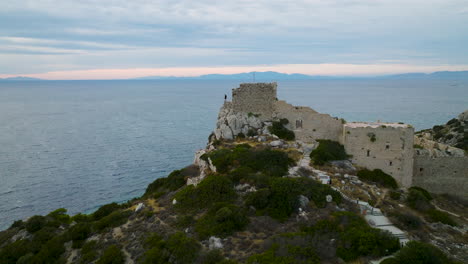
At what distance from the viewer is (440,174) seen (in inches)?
1209

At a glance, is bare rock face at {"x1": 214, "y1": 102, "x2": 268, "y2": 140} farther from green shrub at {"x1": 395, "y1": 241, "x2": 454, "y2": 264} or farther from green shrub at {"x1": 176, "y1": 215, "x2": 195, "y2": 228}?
green shrub at {"x1": 395, "y1": 241, "x2": 454, "y2": 264}

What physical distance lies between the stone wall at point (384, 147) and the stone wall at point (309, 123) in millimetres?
1999

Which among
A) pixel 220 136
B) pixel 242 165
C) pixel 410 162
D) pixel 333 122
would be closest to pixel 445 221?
pixel 410 162

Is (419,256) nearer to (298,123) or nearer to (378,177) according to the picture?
(378,177)

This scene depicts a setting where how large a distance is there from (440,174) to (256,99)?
19752 millimetres

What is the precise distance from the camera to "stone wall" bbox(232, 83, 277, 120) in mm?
34625

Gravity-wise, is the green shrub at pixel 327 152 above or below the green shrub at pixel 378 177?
above

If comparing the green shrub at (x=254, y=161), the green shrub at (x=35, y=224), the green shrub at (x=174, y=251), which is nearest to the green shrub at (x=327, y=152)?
the green shrub at (x=254, y=161)

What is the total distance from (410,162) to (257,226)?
18.0 metres

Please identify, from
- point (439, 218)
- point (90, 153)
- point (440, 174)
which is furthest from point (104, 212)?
point (90, 153)

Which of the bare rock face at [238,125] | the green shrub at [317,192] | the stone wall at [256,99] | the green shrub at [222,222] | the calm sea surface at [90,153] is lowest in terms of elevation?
the calm sea surface at [90,153]

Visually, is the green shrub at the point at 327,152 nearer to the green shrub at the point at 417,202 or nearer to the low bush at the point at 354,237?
the green shrub at the point at 417,202

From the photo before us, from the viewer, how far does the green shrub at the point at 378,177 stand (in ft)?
89.2

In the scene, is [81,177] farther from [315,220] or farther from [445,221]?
[445,221]
